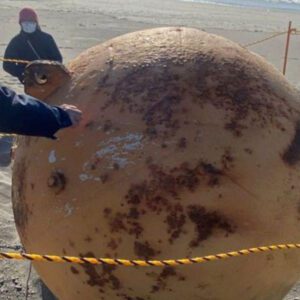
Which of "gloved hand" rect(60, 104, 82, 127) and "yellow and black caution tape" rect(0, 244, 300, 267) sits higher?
"gloved hand" rect(60, 104, 82, 127)

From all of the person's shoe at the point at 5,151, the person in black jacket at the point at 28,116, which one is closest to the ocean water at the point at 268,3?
the person's shoe at the point at 5,151

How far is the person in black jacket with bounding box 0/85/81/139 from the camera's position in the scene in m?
2.48

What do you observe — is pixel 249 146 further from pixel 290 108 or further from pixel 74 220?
pixel 74 220

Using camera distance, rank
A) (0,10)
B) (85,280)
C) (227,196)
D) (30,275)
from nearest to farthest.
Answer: (227,196) → (85,280) → (30,275) → (0,10)

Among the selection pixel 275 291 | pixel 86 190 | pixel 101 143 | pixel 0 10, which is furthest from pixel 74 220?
pixel 0 10

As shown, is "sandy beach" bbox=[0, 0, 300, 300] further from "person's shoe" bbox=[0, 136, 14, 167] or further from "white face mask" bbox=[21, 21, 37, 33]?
"white face mask" bbox=[21, 21, 37, 33]

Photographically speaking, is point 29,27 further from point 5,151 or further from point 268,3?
point 268,3

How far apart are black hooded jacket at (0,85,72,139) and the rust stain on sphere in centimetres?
14

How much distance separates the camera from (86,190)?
257 cm

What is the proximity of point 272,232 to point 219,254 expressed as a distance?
0.89 feet

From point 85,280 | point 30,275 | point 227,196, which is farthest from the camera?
point 30,275

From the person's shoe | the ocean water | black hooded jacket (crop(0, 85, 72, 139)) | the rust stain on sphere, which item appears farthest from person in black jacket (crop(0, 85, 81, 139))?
the ocean water

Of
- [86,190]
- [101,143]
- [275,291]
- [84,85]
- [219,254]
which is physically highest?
[84,85]

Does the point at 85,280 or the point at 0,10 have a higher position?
the point at 85,280
